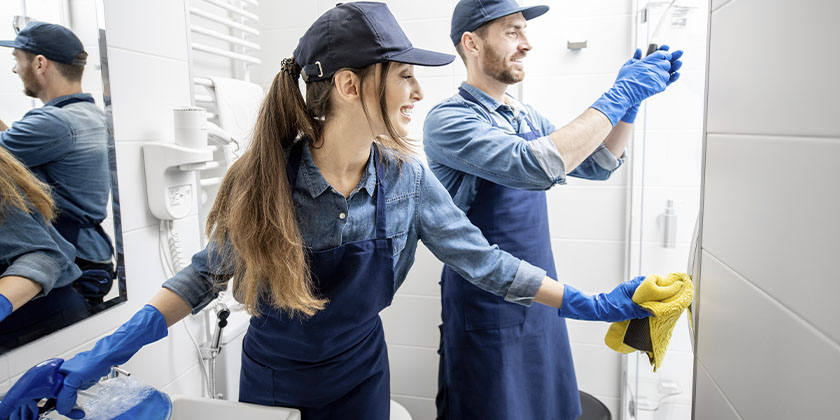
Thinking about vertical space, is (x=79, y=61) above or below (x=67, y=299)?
above

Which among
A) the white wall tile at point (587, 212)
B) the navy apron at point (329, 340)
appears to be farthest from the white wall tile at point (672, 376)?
the navy apron at point (329, 340)

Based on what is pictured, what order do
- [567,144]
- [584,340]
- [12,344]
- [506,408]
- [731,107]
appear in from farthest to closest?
1. [584,340]
2. [506,408]
3. [567,144]
4. [12,344]
5. [731,107]

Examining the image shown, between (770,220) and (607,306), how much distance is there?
22.2 inches

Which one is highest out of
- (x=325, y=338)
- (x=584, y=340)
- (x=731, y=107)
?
(x=731, y=107)

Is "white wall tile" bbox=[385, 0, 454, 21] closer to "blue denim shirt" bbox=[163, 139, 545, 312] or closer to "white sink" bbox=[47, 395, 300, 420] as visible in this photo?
"blue denim shirt" bbox=[163, 139, 545, 312]

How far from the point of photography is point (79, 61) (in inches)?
44.8

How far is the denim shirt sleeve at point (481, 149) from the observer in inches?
51.9

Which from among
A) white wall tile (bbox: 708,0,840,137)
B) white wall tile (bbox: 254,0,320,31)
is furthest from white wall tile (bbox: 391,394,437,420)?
white wall tile (bbox: 708,0,840,137)

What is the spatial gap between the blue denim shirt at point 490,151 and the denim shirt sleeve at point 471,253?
198 millimetres

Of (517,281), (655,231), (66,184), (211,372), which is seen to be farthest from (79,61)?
(655,231)

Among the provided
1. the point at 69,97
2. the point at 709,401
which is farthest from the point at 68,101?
the point at 709,401

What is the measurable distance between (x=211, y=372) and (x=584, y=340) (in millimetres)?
1308

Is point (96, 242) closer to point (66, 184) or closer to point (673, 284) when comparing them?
point (66, 184)

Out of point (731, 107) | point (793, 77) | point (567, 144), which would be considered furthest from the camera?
point (567, 144)
